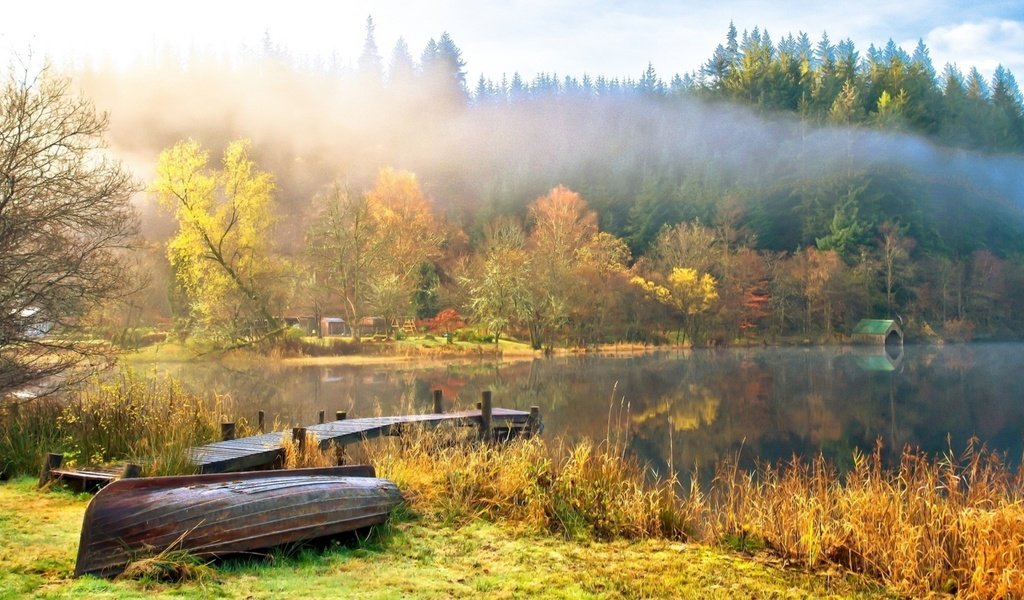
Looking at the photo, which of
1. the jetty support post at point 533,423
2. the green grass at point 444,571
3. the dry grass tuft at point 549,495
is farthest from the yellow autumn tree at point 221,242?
the green grass at point 444,571

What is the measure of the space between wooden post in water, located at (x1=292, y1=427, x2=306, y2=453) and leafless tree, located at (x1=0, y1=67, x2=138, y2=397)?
3.84 meters

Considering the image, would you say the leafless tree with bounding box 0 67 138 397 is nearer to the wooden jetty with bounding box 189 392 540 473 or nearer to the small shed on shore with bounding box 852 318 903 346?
the wooden jetty with bounding box 189 392 540 473

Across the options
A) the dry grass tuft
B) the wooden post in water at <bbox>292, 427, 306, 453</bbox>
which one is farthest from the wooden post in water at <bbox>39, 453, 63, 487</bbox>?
the dry grass tuft

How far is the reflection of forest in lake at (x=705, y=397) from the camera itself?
17.9m

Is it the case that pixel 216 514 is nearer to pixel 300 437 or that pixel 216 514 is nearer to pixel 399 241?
pixel 300 437

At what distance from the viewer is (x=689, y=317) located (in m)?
53.1

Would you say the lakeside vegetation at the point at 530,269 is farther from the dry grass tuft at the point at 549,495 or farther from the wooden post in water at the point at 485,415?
the wooden post in water at the point at 485,415

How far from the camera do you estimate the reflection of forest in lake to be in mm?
17938

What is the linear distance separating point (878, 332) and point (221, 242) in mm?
43644

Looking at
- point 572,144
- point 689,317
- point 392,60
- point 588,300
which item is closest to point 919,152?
point 572,144

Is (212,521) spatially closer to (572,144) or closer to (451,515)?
(451,515)

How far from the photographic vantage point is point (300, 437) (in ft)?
34.9

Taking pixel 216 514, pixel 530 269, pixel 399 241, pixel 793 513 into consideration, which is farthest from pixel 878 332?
pixel 216 514

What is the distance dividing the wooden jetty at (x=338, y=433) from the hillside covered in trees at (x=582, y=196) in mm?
22636
